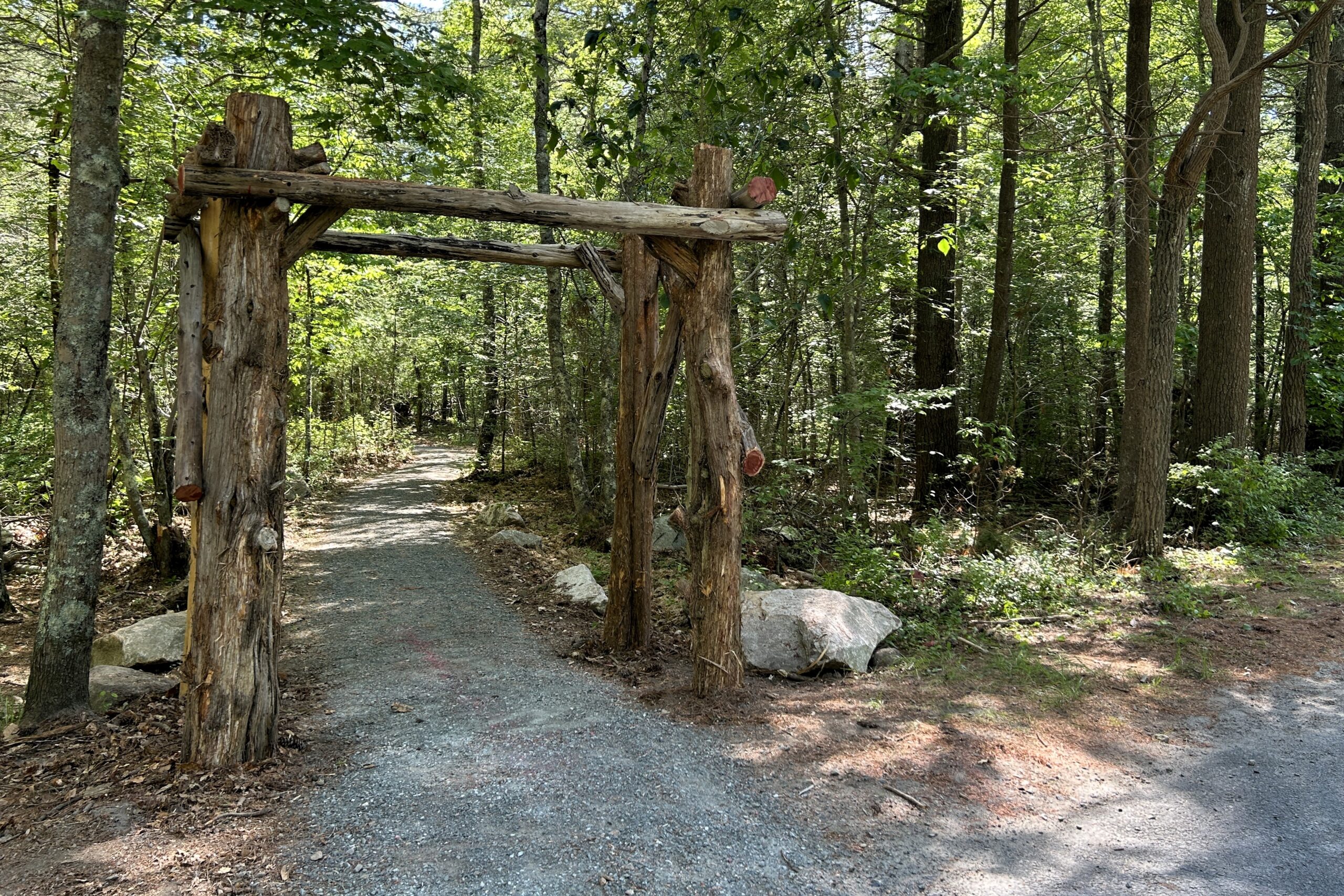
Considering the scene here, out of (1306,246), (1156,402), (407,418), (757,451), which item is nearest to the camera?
(757,451)

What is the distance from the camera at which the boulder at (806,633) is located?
245 inches

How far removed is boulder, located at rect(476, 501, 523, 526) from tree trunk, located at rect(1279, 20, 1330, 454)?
A: 11910 mm

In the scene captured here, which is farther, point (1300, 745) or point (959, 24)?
point (959, 24)

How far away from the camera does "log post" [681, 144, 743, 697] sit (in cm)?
536

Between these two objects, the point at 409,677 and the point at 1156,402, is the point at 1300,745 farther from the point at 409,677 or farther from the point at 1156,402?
the point at 409,677

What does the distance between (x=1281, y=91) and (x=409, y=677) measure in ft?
64.4

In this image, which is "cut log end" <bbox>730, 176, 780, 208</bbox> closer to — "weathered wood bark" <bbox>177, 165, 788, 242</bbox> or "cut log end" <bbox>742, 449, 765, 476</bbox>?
"weathered wood bark" <bbox>177, 165, 788, 242</bbox>

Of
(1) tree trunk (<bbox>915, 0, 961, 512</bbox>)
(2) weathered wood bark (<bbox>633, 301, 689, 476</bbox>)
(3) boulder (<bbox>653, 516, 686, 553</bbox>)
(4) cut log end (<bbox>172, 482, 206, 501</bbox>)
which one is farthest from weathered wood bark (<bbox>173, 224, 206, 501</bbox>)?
(1) tree trunk (<bbox>915, 0, 961, 512</bbox>)

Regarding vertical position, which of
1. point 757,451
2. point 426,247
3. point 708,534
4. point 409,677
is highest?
point 426,247

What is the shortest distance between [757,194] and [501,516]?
8521 millimetres

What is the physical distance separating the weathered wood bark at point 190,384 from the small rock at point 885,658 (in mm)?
4906

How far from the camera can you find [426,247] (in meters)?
5.46

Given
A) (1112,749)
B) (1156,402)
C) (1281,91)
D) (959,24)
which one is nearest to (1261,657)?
(1112,749)

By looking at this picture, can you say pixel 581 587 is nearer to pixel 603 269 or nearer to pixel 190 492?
pixel 603 269
